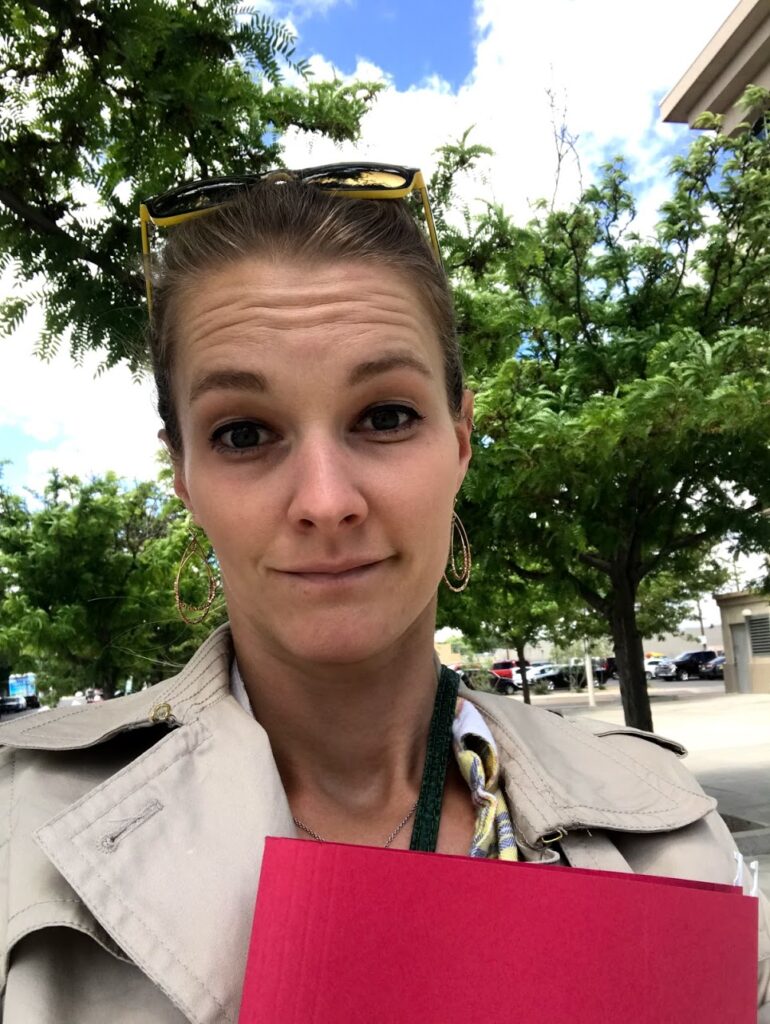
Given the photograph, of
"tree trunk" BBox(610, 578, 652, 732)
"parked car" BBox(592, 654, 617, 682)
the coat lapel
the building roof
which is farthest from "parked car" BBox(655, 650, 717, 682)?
the coat lapel

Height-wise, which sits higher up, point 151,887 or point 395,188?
point 395,188

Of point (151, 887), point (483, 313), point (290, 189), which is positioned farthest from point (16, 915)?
point (483, 313)

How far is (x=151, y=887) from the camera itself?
3.02 feet

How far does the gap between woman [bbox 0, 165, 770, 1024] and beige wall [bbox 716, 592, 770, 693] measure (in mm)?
30171

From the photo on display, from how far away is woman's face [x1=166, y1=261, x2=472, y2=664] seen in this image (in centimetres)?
103

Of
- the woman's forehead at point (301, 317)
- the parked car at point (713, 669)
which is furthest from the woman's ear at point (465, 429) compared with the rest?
the parked car at point (713, 669)

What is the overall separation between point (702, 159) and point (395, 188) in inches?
271

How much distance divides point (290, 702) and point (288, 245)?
0.66 meters

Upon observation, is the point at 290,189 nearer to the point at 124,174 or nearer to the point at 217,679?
the point at 217,679

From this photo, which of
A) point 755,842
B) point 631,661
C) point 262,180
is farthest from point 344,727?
point 631,661

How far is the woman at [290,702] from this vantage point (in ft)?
3.04

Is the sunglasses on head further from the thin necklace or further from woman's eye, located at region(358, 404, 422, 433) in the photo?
the thin necklace

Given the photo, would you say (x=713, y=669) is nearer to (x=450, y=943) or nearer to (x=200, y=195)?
(x=200, y=195)

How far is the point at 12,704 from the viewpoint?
53938mm
